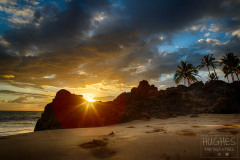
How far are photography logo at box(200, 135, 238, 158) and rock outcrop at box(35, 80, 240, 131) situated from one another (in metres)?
9.66

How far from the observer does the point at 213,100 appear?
50.1 ft

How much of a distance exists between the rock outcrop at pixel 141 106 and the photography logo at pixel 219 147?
9660 millimetres

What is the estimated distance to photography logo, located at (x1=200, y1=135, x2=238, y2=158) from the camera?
9.62 ft

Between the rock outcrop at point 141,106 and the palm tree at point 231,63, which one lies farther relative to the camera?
the palm tree at point 231,63

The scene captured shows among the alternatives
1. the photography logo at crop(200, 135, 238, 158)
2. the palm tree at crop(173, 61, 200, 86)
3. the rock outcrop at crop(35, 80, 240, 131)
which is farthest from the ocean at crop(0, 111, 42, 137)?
the palm tree at crop(173, 61, 200, 86)

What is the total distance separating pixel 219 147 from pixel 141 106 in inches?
568

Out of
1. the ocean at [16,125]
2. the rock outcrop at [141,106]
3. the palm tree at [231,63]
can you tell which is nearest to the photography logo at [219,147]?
the rock outcrop at [141,106]

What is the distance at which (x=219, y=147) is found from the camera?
333cm

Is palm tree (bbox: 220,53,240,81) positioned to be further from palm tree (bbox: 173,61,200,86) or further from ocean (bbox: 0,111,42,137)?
ocean (bbox: 0,111,42,137)

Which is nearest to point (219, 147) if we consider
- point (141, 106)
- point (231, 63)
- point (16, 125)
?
point (141, 106)

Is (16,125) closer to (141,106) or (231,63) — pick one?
(141,106)

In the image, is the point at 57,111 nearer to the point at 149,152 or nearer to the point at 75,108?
the point at 75,108

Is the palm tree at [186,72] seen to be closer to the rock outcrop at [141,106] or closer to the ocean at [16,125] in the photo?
the rock outcrop at [141,106]

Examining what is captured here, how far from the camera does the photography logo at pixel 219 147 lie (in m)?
2.93
